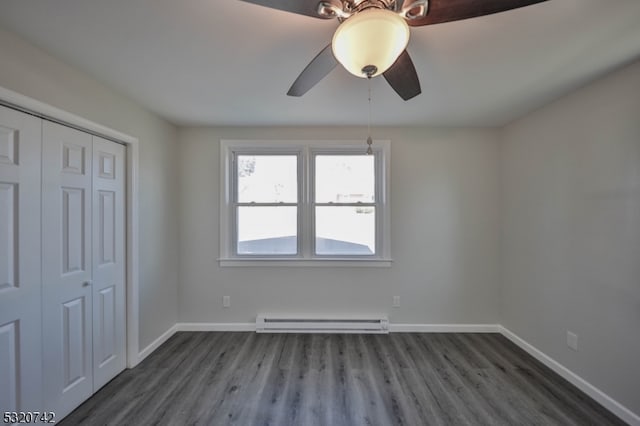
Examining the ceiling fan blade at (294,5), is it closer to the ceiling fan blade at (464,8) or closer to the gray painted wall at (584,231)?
the ceiling fan blade at (464,8)

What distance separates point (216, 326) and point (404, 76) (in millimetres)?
3192

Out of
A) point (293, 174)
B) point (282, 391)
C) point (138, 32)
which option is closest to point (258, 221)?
point (293, 174)

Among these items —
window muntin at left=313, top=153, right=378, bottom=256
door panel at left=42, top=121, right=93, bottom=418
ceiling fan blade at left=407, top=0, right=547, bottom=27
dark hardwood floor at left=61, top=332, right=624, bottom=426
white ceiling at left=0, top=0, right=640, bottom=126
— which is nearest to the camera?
ceiling fan blade at left=407, top=0, right=547, bottom=27

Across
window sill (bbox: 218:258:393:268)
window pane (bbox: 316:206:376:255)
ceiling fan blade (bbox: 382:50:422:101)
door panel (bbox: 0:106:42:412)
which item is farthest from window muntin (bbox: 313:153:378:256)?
door panel (bbox: 0:106:42:412)

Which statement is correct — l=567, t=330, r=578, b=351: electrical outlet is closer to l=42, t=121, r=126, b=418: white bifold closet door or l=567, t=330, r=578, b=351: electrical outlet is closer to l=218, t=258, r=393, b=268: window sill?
l=218, t=258, r=393, b=268: window sill

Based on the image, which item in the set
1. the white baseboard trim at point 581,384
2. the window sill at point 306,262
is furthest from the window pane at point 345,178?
the white baseboard trim at point 581,384

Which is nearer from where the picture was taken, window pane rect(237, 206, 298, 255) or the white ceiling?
the white ceiling

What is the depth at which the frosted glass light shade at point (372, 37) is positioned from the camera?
99 centimetres

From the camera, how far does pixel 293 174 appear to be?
3213mm

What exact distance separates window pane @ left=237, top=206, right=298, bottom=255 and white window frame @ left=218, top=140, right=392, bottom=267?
77 mm

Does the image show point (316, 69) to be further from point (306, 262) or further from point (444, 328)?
point (444, 328)

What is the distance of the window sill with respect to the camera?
3113mm

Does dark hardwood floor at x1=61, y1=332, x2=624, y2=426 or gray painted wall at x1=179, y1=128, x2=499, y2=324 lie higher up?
gray painted wall at x1=179, y1=128, x2=499, y2=324

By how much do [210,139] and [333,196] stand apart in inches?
64.3
